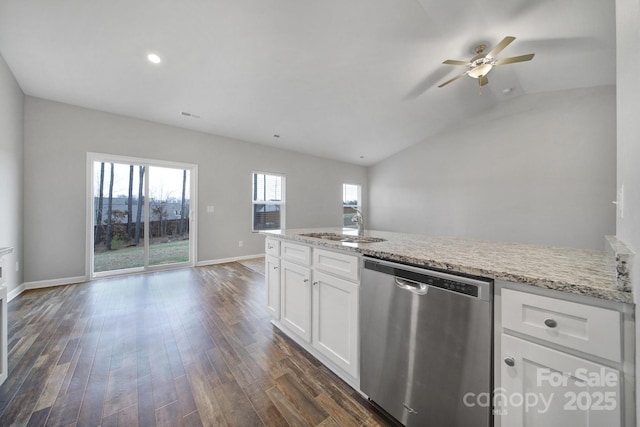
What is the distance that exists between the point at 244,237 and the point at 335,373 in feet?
13.1

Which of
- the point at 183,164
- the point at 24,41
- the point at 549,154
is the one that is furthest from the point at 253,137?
the point at 549,154

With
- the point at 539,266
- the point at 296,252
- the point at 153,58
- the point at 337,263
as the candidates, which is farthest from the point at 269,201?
the point at 539,266

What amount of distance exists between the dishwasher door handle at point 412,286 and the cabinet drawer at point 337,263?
29 cm

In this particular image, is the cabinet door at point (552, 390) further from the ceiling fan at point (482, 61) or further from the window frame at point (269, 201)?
the window frame at point (269, 201)

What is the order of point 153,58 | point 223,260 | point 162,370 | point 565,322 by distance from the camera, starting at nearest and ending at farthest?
point 565,322 < point 162,370 < point 153,58 < point 223,260

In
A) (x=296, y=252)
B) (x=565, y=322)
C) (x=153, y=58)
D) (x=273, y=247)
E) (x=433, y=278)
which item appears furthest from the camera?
(x=153, y=58)

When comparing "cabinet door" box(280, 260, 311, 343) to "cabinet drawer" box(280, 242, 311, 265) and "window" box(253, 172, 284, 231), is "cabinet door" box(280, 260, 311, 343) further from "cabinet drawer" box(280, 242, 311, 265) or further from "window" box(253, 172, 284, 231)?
"window" box(253, 172, 284, 231)

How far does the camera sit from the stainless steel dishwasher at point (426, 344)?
0.89 m

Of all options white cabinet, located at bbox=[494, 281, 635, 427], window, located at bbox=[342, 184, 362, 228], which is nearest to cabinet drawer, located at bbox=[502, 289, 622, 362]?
white cabinet, located at bbox=[494, 281, 635, 427]

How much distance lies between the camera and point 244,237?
510cm

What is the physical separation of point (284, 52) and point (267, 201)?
339 centimetres

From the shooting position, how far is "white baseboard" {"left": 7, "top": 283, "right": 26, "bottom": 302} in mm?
2778

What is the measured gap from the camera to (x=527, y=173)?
176 inches

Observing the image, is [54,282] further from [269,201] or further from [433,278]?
[433,278]
